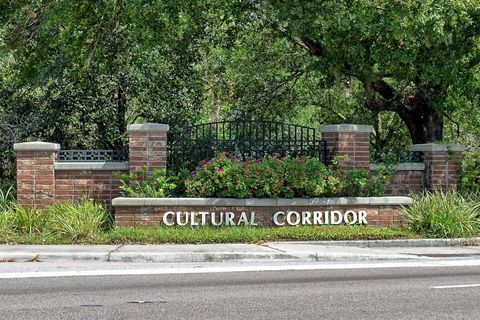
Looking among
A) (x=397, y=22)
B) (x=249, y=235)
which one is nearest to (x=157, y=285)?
(x=249, y=235)

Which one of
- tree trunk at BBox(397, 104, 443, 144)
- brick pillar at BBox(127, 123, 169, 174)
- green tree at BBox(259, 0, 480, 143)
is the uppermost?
green tree at BBox(259, 0, 480, 143)

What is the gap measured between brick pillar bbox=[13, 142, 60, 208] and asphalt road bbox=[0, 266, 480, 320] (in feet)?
17.3

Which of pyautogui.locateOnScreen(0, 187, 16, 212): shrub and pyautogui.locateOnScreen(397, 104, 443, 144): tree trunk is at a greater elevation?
pyautogui.locateOnScreen(397, 104, 443, 144): tree trunk

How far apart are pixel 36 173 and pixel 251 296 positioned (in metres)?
7.88

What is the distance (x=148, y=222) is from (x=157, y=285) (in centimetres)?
504

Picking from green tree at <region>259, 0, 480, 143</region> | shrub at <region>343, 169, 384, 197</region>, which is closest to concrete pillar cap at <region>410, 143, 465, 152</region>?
green tree at <region>259, 0, 480, 143</region>

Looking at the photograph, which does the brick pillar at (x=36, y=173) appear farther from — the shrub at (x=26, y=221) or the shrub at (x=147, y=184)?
the shrub at (x=147, y=184)

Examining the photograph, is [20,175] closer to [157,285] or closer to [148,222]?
[148,222]

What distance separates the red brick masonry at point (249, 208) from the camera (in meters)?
14.7

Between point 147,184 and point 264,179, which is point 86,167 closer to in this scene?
point 147,184

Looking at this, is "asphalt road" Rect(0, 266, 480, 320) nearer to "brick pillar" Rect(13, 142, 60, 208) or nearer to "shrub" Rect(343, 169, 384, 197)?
"shrub" Rect(343, 169, 384, 197)

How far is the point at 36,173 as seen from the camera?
1523 centimetres

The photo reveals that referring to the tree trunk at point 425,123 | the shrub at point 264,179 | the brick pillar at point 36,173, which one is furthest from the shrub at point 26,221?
the tree trunk at point 425,123

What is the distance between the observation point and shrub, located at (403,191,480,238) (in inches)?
601
